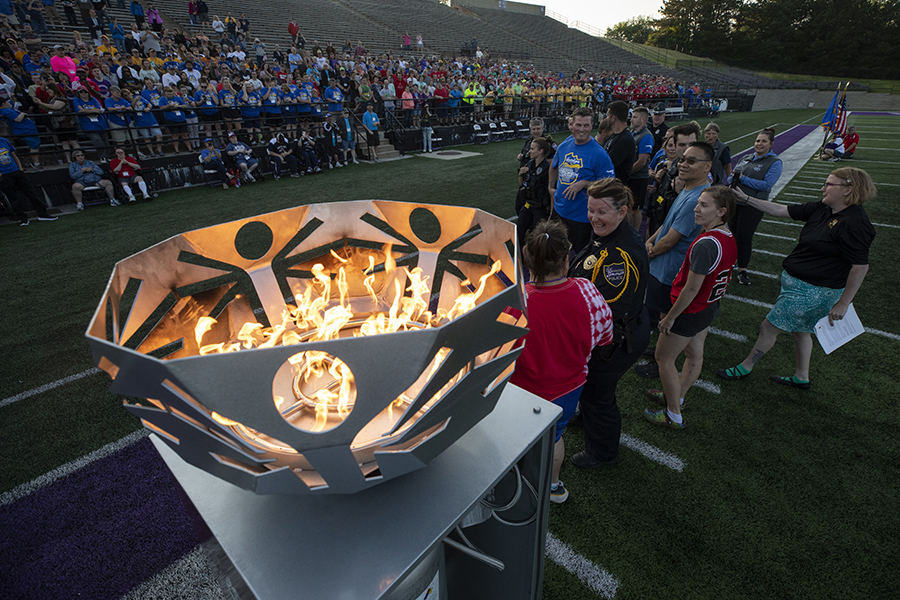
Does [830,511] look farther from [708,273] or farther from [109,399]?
[109,399]

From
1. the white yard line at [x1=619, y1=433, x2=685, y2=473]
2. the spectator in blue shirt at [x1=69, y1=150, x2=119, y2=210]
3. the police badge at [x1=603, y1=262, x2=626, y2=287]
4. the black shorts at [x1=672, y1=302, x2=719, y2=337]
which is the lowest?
the white yard line at [x1=619, y1=433, x2=685, y2=473]

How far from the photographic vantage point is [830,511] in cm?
248

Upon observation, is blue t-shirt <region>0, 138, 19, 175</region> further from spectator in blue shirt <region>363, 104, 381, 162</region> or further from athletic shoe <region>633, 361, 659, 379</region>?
athletic shoe <region>633, 361, 659, 379</region>

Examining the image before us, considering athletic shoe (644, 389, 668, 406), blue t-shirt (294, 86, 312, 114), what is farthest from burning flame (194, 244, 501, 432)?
blue t-shirt (294, 86, 312, 114)

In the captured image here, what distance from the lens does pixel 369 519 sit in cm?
111

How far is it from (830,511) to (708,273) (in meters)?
1.58

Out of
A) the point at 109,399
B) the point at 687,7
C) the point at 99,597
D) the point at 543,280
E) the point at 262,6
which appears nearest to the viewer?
the point at 543,280

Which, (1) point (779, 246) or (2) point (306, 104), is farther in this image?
(2) point (306, 104)

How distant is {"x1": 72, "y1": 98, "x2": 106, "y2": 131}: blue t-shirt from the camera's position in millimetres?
9266

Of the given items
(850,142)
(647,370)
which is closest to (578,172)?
(647,370)

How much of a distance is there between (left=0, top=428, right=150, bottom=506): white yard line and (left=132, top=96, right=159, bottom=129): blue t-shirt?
9.84 meters

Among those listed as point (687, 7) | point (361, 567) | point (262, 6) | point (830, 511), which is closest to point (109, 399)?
point (361, 567)

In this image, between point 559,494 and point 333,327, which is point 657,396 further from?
point 333,327

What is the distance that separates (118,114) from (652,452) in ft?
41.1
